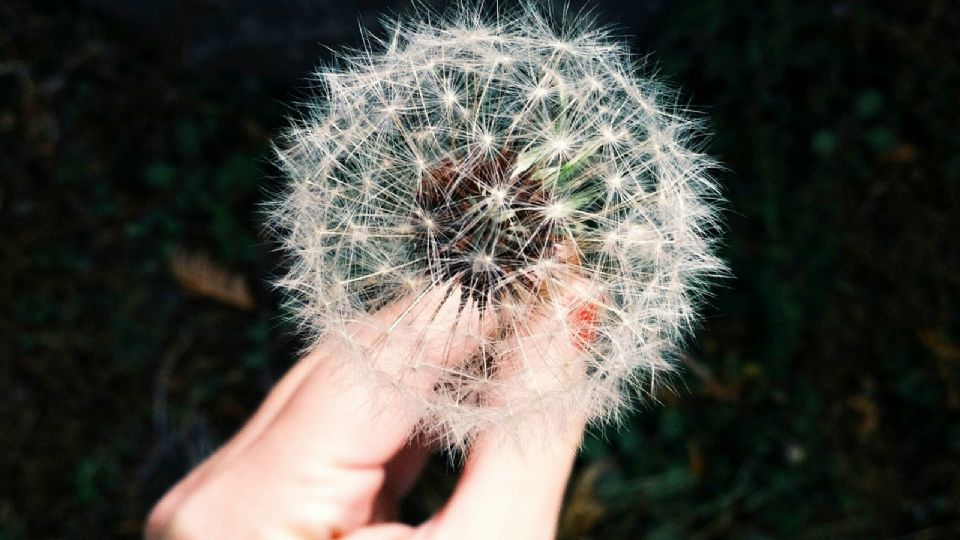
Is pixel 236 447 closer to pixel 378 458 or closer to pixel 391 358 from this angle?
pixel 378 458

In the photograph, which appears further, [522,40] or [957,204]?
[957,204]

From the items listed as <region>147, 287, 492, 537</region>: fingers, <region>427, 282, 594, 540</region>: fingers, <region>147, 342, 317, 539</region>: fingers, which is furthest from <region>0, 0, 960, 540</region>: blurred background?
<region>427, 282, 594, 540</region>: fingers

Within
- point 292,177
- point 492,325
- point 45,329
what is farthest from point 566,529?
point 45,329

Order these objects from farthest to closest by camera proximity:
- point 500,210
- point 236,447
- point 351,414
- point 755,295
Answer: point 755,295, point 236,447, point 351,414, point 500,210

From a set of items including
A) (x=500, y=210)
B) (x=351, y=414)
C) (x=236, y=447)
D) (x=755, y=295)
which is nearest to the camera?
(x=500, y=210)

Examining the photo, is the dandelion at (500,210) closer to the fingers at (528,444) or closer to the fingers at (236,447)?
the fingers at (528,444)

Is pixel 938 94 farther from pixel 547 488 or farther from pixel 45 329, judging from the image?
pixel 45 329

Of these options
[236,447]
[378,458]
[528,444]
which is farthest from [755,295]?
[236,447]
